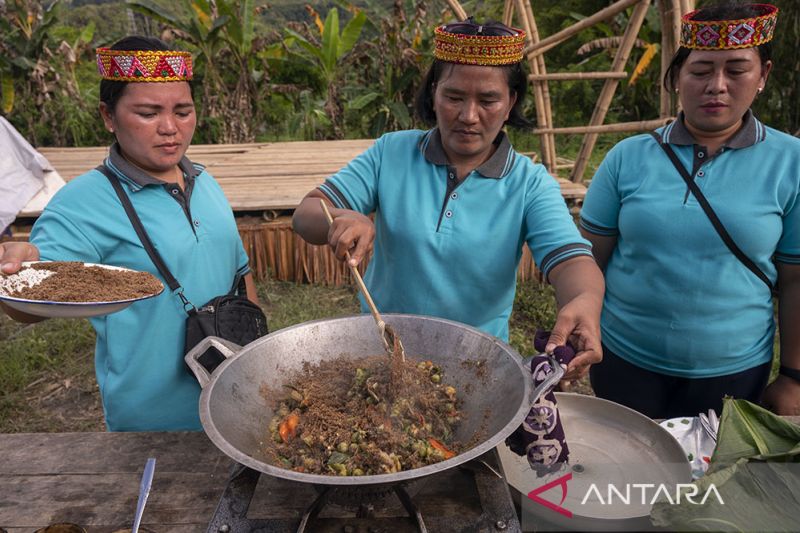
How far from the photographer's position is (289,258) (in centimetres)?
457

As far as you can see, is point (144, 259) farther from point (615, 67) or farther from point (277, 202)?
point (615, 67)

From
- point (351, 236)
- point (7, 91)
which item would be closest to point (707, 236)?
point (351, 236)

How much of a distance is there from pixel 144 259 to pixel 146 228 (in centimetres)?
9

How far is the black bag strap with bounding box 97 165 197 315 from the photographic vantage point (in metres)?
1.65

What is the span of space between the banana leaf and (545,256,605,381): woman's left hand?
27cm

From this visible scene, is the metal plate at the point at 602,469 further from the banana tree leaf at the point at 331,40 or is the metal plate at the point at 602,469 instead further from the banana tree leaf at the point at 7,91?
the banana tree leaf at the point at 7,91

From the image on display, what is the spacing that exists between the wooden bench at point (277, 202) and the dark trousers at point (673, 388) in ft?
7.69

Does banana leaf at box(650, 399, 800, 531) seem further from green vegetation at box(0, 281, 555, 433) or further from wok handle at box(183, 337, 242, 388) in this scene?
green vegetation at box(0, 281, 555, 433)

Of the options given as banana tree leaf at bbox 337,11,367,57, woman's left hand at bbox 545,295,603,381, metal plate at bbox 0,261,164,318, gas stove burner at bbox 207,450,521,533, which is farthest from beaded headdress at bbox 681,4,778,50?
banana tree leaf at bbox 337,11,367,57

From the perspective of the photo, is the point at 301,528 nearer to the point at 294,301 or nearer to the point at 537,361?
the point at 537,361

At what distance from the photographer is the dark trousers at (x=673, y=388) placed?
1.97m

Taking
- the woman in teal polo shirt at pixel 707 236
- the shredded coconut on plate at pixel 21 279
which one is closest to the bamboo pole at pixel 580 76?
the woman in teal polo shirt at pixel 707 236

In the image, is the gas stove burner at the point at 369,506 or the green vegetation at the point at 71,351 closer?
the gas stove burner at the point at 369,506

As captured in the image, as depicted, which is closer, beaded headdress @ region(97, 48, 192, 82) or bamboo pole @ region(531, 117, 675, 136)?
beaded headdress @ region(97, 48, 192, 82)
